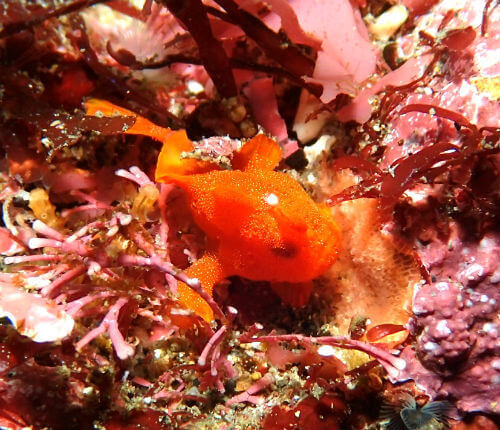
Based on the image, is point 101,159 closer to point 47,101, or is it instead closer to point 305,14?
point 47,101

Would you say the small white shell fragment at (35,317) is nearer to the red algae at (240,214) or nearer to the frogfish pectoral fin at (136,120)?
the red algae at (240,214)

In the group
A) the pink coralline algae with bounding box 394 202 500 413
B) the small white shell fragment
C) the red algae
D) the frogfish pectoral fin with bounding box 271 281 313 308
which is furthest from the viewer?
the frogfish pectoral fin with bounding box 271 281 313 308

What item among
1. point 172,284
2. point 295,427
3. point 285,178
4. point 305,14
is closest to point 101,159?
point 172,284

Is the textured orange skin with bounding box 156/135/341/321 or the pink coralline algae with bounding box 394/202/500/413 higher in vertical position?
the textured orange skin with bounding box 156/135/341/321

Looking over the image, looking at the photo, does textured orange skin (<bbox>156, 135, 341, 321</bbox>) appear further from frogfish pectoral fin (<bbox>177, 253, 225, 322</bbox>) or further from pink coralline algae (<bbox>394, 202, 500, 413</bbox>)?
pink coralline algae (<bbox>394, 202, 500, 413</bbox>)

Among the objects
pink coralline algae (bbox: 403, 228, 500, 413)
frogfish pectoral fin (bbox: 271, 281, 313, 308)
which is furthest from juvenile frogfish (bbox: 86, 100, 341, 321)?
pink coralline algae (bbox: 403, 228, 500, 413)

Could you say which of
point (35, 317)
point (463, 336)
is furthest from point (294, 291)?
point (35, 317)

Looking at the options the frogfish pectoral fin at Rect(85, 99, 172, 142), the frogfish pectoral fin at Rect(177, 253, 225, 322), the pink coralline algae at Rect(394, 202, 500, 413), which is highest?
the frogfish pectoral fin at Rect(85, 99, 172, 142)
